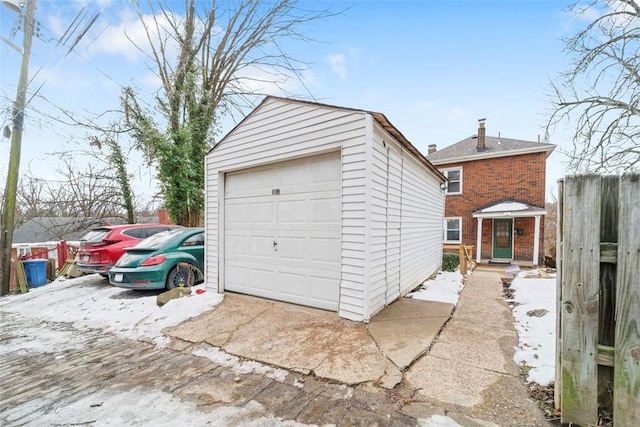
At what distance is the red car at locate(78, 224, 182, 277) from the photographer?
699cm

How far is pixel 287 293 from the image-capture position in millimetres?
4875

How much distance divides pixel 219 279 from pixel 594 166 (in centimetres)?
1010

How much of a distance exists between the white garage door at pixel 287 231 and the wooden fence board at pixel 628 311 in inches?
118

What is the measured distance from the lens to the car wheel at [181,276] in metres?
6.31

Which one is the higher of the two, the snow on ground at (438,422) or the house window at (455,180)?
the house window at (455,180)

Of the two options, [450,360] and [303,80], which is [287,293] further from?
[303,80]

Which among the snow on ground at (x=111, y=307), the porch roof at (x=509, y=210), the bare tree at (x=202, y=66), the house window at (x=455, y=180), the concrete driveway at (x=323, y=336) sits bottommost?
the snow on ground at (x=111, y=307)

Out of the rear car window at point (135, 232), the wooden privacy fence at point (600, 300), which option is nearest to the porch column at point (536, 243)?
the wooden privacy fence at point (600, 300)

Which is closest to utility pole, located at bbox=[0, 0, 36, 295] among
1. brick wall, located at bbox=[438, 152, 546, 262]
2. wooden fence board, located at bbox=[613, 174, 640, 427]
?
wooden fence board, located at bbox=[613, 174, 640, 427]

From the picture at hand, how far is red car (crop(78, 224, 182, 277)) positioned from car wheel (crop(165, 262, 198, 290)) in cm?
194

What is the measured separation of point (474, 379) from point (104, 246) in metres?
8.29

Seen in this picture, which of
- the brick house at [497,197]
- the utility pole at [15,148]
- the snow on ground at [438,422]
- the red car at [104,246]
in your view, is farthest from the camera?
the brick house at [497,197]

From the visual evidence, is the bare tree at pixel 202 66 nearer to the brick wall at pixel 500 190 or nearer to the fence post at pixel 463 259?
the fence post at pixel 463 259

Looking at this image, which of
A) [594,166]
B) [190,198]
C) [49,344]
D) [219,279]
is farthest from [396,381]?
[190,198]
